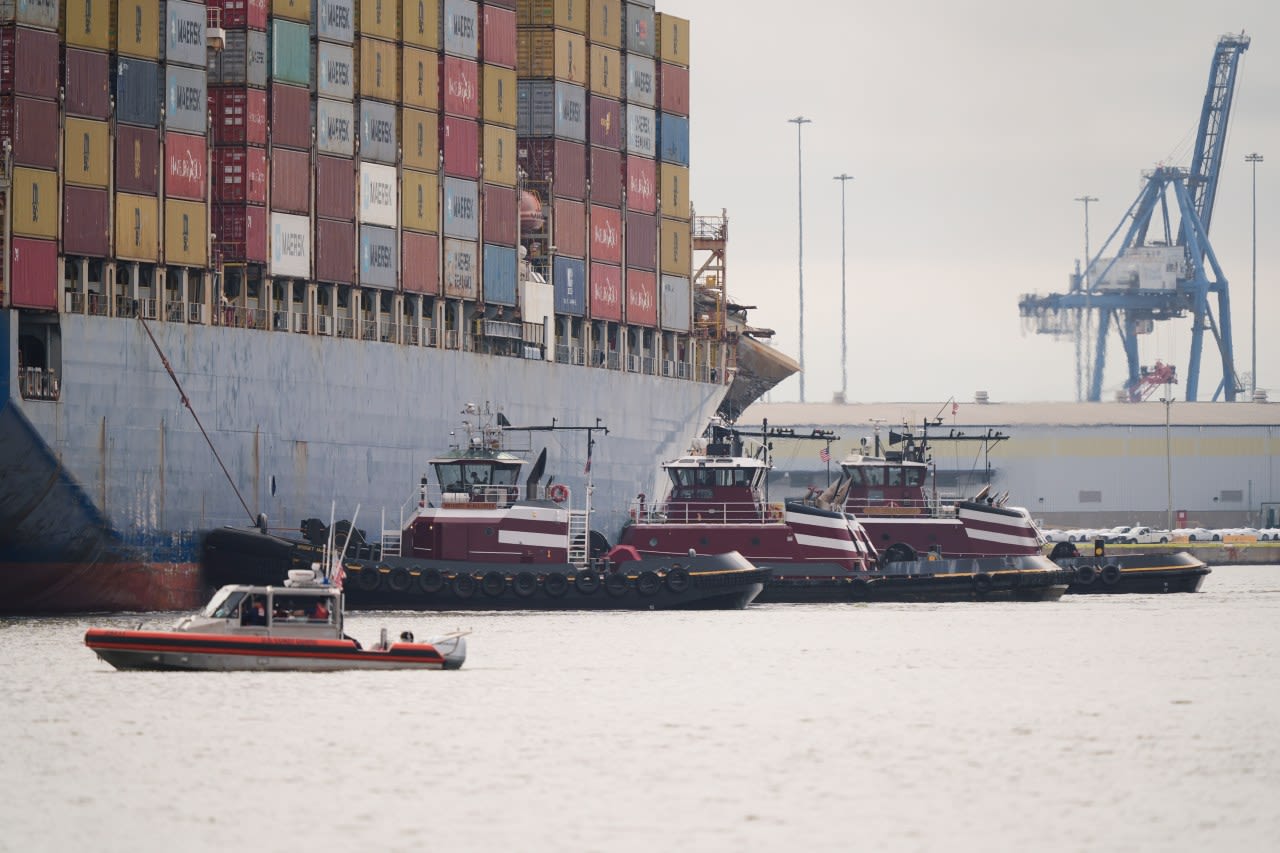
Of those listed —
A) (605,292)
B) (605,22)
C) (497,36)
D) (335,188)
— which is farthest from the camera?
(605,292)

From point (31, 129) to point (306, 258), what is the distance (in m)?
10.1

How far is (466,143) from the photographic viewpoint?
64.9 metres

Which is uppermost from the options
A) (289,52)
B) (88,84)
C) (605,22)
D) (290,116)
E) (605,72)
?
(605,22)

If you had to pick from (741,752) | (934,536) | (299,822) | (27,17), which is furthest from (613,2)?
(299,822)

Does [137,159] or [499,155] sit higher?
[499,155]

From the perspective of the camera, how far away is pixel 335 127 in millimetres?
60000

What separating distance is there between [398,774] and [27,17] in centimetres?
2797

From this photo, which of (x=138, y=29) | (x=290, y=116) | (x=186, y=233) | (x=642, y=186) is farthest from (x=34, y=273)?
(x=642, y=186)

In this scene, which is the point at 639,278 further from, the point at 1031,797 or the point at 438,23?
the point at 1031,797

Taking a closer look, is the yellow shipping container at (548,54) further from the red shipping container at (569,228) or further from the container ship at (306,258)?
the red shipping container at (569,228)

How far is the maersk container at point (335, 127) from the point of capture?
195 feet

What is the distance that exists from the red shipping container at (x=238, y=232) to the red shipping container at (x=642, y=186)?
1893 centimetres

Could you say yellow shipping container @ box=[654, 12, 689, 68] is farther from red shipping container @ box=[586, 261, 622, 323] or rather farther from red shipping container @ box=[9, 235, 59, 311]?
red shipping container @ box=[9, 235, 59, 311]

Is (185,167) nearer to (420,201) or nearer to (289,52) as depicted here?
(289,52)
